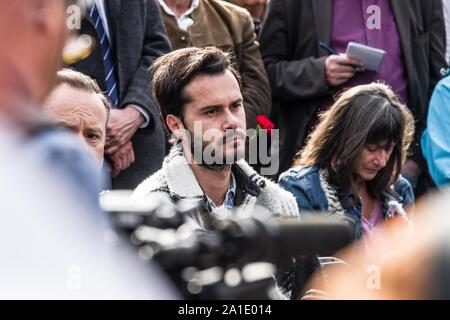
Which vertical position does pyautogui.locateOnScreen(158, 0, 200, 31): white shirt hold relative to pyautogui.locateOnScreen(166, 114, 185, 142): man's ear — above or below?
above

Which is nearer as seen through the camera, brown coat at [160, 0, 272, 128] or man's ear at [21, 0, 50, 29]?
man's ear at [21, 0, 50, 29]

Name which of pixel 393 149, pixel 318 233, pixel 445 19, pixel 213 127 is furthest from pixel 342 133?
pixel 318 233

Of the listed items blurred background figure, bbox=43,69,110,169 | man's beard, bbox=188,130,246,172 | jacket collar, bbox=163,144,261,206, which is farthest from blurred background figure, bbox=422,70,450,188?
blurred background figure, bbox=43,69,110,169

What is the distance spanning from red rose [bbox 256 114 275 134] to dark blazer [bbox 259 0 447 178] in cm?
27

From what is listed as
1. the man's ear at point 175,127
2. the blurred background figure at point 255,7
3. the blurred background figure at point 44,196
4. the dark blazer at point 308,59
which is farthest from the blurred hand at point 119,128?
the blurred background figure at point 44,196

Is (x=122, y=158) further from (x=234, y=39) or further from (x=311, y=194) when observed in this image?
(x=234, y=39)

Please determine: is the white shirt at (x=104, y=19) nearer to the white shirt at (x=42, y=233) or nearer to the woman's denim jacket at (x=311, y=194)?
the woman's denim jacket at (x=311, y=194)

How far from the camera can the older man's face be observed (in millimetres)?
4000

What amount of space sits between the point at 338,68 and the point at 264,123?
56 cm

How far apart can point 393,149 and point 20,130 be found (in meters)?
4.34

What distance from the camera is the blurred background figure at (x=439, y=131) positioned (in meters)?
5.76

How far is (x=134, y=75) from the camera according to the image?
4809 mm

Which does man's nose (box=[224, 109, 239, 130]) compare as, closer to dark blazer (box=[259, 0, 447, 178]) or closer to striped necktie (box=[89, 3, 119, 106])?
striped necktie (box=[89, 3, 119, 106])

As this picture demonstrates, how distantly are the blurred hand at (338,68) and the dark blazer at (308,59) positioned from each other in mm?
35
